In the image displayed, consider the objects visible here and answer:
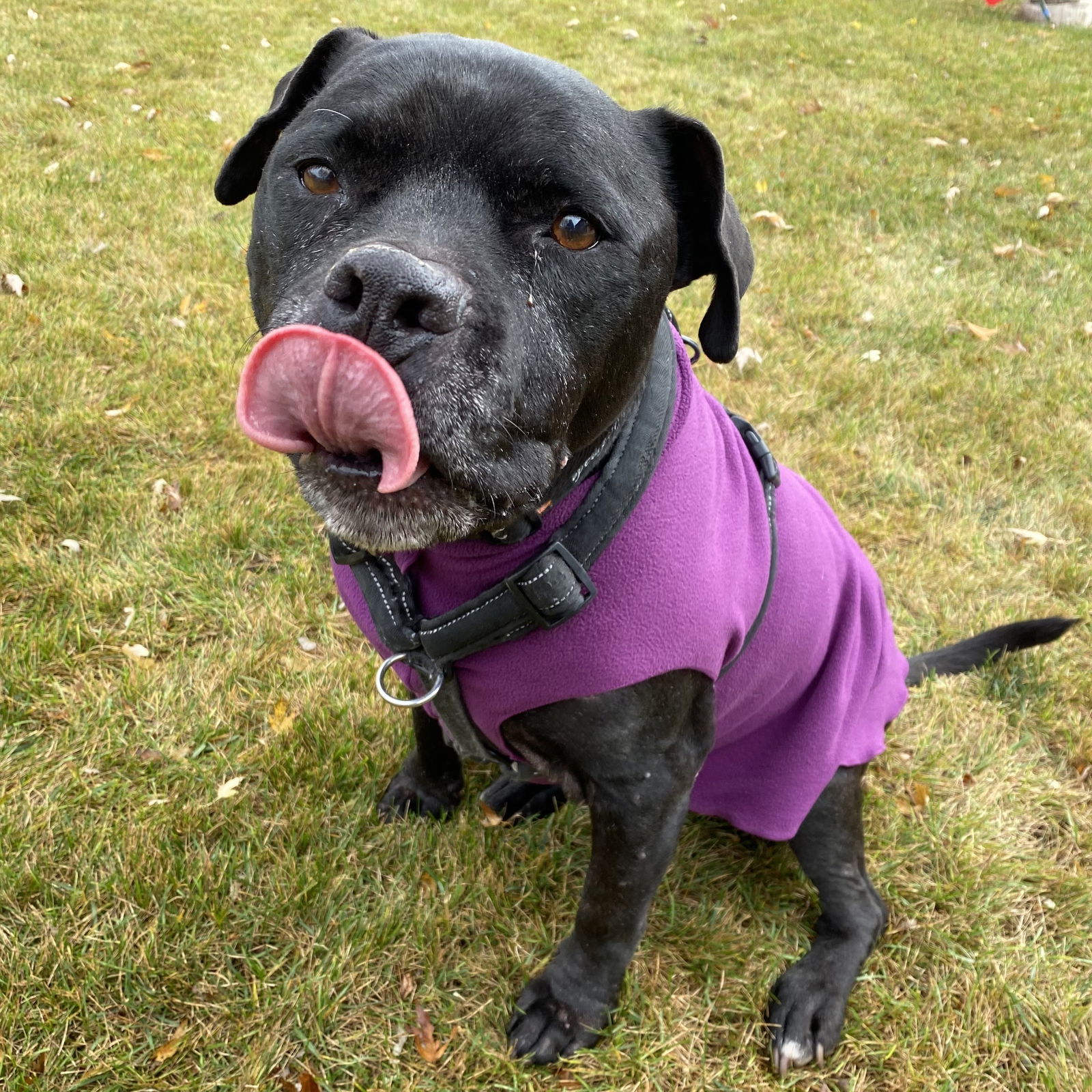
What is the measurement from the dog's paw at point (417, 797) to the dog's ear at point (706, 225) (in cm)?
150

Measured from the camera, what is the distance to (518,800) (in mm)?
2752

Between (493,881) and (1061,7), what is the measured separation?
15.0 metres

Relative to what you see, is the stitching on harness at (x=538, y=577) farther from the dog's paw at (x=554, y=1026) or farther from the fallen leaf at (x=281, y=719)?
the fallen leaf at (x=281, y=719)

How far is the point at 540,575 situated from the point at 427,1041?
1.34 m

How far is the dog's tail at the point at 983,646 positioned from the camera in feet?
9.12

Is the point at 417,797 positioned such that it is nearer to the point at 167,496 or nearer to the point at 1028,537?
the point at 167,496

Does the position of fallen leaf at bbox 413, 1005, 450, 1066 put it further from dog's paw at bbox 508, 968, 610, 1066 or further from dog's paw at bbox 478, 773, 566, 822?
dog's paw at bbox 478, 773, 566, 822

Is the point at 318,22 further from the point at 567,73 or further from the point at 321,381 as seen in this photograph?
the point at 321,381

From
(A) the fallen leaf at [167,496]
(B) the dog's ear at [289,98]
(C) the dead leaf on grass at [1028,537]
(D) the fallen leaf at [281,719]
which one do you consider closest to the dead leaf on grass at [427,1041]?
(D) the fallen leaf at [281,719]

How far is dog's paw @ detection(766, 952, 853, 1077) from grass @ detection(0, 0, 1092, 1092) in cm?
5

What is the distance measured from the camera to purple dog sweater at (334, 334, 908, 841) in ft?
5.72

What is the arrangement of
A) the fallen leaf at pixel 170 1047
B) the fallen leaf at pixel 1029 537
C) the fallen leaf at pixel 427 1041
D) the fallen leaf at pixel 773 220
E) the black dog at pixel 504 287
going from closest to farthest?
1. the black dog at pixel 504 287
2. the fallen leaf at pixel 170 1047
3. the fallen leaf at pixel 427 1041
4. the fallen leaf at pixel 1029 537
5. the fallen leaf at pixel 773 220


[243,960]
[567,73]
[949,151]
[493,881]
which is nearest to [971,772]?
[493,881]

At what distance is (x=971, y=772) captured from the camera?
2.98 meters
